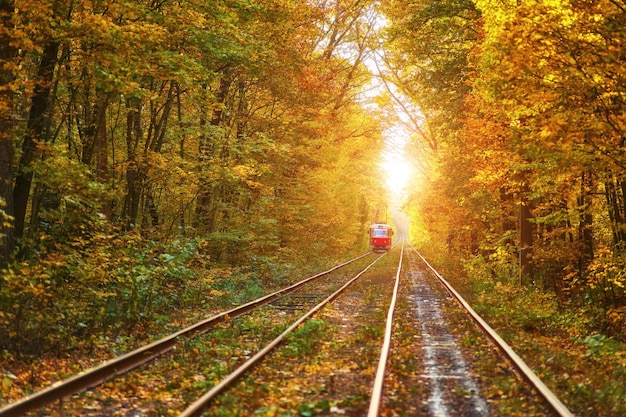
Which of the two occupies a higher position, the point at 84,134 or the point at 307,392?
the point at 84,134

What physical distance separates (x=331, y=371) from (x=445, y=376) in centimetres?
160

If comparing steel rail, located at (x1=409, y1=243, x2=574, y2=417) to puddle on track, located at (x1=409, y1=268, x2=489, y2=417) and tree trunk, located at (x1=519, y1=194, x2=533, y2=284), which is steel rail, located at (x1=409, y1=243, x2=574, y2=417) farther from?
tree trunk, located at (x1=519, y1=194, x2=533, y2=284)

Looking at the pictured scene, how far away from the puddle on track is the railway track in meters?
0.01

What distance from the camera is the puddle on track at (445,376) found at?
6758mm

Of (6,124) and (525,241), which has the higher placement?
(6,124)

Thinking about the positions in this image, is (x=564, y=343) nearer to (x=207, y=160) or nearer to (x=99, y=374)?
(x=99, y=374)

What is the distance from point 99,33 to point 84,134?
19.2 feet

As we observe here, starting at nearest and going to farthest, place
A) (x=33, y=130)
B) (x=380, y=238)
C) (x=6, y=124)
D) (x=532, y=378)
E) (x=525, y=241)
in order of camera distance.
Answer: (x=532, y=378) < (x=6, y=124) < (x=33, y=130) < (x=525, y=241) < (x=380, y=238)

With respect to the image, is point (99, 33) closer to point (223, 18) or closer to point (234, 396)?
point (223, 18)

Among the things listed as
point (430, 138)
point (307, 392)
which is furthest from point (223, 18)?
point (430, 138)

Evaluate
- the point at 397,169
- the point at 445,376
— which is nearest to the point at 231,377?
the point at 445,376

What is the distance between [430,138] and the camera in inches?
1629

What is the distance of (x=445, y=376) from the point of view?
27.2ft

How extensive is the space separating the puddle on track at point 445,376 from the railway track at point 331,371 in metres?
0.01
